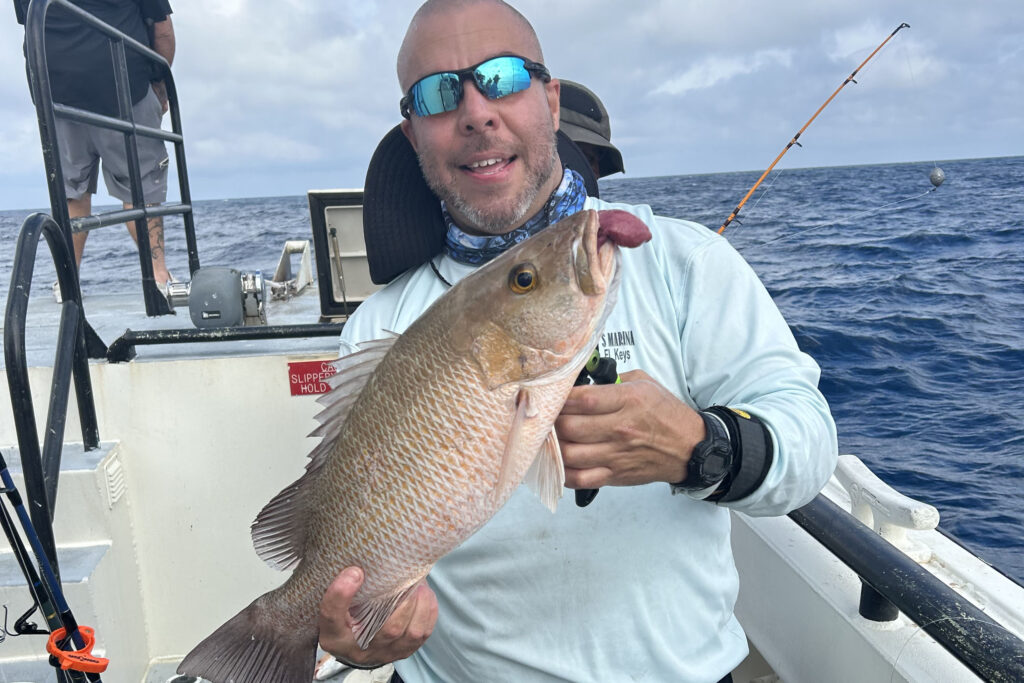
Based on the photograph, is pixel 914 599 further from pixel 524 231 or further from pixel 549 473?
pixel 524 231

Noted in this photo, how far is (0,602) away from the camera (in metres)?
2.76

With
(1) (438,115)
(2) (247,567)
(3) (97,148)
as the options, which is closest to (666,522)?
(1) (438,115)

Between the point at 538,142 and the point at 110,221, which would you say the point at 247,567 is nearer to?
the point at 110,221

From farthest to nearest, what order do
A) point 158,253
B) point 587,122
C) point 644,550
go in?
point 158,253 → point 587,122 → point 644,550

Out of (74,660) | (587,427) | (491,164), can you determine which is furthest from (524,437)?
(74,660)

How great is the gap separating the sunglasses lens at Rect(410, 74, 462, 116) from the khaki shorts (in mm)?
3283

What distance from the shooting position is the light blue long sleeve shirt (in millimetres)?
1783

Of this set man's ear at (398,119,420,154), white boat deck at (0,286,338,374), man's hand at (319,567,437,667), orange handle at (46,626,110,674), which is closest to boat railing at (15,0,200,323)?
white boat deck at (0,286,338,374)

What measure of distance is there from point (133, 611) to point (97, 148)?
309 cm

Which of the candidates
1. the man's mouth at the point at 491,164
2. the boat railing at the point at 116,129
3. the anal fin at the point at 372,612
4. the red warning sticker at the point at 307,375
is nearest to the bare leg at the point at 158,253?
the boat railing at the point at 116,129

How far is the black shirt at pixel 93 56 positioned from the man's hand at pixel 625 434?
3.93 metres

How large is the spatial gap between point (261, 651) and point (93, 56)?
13.4ft

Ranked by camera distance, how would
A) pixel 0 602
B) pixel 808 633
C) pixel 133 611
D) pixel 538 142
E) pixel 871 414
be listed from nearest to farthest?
pixel 538 142
pixel 808 633
pixel 0 602
pixel 133 611
pixel 871 414

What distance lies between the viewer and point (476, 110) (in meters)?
2.01
